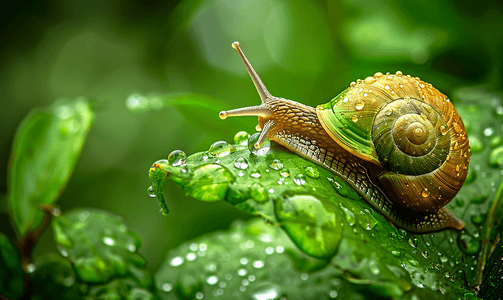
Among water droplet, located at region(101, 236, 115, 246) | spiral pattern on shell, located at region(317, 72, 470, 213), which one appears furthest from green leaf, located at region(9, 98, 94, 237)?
spiral pattern on shell, located at region(317, 72, 470, 213)

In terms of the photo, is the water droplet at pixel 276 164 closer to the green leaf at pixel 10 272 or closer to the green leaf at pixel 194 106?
the green leaf at pixel 194 106

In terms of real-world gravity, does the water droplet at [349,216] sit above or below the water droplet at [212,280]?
above

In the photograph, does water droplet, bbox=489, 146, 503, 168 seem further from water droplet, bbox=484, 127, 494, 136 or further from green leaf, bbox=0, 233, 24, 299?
green leaf, bbox=0, 233, 24, 299

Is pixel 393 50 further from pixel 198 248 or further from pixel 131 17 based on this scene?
pixel 131 17

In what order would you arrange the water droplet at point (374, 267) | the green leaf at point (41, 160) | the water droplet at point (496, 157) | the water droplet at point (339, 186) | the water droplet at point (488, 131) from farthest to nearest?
the water droplet at point (488, 131) → the water droplet at point (496, 157) → the green leaf at point (41, 160) → the water droplet at point (339, 186) → the water droplet at point (374, 267)

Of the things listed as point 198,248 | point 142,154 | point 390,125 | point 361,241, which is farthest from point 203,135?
point 361,241

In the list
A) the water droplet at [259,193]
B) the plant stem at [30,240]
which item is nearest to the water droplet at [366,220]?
the water droplet at [259,193]

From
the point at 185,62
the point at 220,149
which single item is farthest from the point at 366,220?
the point at 185,62
